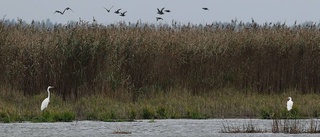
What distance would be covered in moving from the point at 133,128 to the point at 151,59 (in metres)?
6.41

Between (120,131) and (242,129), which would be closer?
(120,131)

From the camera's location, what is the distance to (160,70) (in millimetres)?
25750

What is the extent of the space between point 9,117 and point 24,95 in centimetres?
339

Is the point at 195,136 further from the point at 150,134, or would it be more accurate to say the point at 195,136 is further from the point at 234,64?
the point at 234,64

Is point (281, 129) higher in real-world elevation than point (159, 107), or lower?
lower

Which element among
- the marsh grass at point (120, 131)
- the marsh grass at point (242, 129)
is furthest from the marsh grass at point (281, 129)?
the marsh grass at point (120, 131)

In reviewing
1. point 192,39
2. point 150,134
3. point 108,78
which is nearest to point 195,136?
point 150,134

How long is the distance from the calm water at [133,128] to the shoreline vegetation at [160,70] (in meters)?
1.46

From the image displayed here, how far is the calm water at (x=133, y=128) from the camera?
18.4 meters

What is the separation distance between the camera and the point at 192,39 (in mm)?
26891

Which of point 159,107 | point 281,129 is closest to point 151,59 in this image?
point 159,107

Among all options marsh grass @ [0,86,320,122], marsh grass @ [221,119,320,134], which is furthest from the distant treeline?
marsh grass @ [221,119,320,134]

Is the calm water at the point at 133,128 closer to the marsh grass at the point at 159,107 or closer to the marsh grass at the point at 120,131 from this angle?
the marsh grass at the point at 120,131

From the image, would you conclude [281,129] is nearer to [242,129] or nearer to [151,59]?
[242,129]
